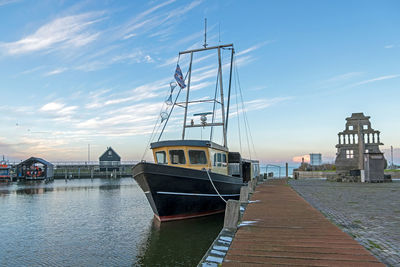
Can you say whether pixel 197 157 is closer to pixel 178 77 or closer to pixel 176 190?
pixel 176 190

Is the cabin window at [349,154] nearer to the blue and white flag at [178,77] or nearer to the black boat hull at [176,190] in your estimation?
the blue and white flag at [178,77]

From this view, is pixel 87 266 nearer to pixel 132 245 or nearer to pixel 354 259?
pixel 132 245

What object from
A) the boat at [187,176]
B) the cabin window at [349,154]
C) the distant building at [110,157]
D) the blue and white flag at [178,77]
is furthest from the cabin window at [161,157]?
the distant building at [110,157]

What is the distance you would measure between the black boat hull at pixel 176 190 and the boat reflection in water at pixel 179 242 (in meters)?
0.46

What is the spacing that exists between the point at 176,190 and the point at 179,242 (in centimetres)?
290

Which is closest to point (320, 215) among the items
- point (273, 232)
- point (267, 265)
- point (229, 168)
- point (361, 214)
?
point (361, 214)

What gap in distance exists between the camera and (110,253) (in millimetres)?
9773

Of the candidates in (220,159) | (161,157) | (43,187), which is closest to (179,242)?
(161,157)

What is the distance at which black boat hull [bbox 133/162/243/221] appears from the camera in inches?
510

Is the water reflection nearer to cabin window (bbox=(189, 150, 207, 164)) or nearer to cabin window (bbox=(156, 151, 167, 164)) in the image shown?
cabin window (bbox=(156, 151, 167, 164))

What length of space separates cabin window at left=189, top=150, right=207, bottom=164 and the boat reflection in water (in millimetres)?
2789

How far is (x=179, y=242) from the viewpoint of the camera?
10922 mm

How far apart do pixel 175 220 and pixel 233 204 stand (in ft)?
23.2

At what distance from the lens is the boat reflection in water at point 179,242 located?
29.5ft
